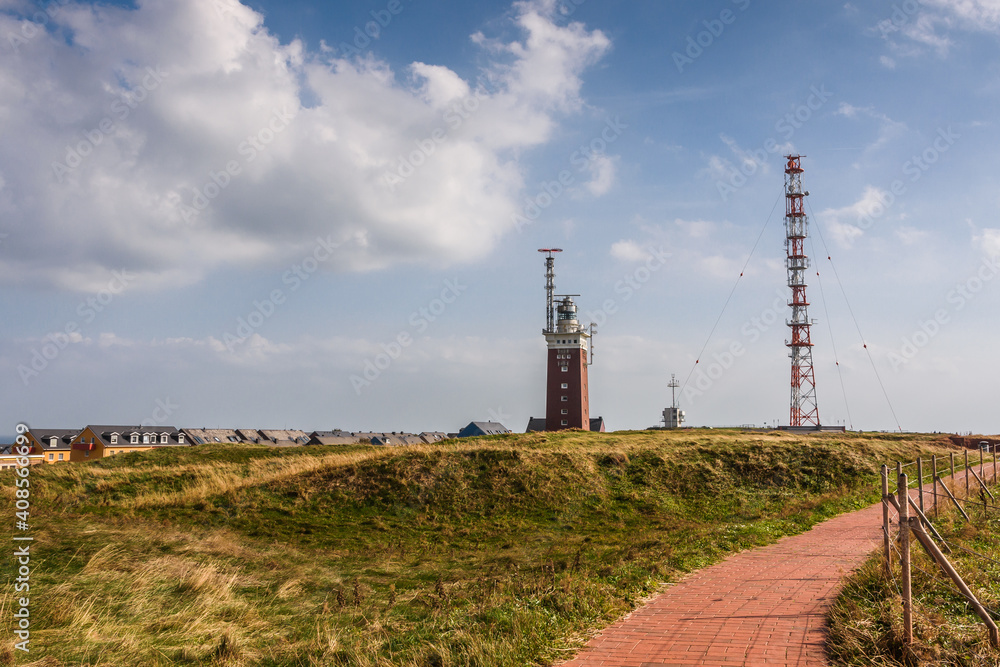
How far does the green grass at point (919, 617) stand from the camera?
22.5 ft

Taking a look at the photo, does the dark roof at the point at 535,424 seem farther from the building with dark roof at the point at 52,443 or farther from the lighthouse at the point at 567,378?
the building with dark roof at the point at 52,443

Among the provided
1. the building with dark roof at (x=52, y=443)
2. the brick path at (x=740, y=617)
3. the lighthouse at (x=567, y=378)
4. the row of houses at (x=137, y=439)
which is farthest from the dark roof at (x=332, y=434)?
the brick path at (x=740, y=617)

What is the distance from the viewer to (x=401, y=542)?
62.2ft

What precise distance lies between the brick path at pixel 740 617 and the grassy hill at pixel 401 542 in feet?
1.82

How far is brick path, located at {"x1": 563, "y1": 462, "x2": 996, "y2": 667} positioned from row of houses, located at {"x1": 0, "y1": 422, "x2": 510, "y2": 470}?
54.2 metres

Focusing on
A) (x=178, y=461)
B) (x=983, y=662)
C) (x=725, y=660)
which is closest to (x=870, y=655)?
→ (x=983, y=662)

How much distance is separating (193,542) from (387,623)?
886 cm

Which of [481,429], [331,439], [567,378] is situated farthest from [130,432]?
[567,378]

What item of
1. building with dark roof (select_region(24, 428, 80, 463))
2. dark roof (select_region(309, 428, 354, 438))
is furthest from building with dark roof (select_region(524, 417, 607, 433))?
building with dark roof (select_region(24, 428, 80, 463))

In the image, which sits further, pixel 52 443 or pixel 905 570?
pixel 52 443

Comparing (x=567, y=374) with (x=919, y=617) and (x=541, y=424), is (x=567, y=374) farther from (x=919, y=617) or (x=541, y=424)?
(x=919, y=617)

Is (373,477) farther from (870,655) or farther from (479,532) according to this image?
(870,655)

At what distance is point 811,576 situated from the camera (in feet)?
35.9

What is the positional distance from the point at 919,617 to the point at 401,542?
1421 cm
